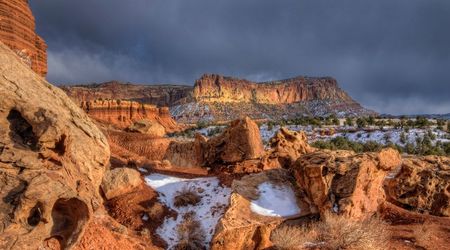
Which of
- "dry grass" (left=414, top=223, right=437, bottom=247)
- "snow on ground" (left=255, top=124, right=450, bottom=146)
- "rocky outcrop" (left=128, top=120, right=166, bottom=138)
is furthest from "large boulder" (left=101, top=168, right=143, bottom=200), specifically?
"snow on ground" (left=255, top=124, right=450, bottom=146)

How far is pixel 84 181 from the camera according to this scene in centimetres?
806

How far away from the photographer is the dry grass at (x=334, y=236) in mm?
9750

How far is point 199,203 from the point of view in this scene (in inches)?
510

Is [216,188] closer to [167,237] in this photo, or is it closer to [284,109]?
[167,237]

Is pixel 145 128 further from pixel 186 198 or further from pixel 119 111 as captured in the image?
pixel 119 111

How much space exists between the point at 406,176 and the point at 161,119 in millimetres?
83500

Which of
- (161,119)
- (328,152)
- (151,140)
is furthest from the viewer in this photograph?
(161,119)

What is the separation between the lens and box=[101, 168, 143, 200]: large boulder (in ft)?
39.4

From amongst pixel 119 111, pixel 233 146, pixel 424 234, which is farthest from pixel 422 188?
pixel 119 111

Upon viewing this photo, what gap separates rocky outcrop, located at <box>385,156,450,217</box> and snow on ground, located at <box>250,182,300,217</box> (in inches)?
200

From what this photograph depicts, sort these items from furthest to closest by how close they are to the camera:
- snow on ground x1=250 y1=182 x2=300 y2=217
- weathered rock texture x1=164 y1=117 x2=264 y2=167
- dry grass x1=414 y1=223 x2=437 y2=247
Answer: weathered rock texture x1=164 y1=117 x2=264 y2=167 < snow on ground x1=250 y1=182 x2=300 y2=217 < dry grass x1=414 y1=223 x2=437 y2=247

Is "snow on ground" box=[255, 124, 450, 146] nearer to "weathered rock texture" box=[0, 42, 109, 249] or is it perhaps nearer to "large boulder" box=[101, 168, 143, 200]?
"large boulder" box=[101, 168, 143, 200]

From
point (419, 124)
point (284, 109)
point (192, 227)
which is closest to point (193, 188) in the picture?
point (192, 227)

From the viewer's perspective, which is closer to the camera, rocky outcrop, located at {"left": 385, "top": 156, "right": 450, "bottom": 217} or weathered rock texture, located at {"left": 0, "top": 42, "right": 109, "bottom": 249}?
weathered rock texture, located at {"left": 0, "top": 42, "right": 109, "bottom": 249}
